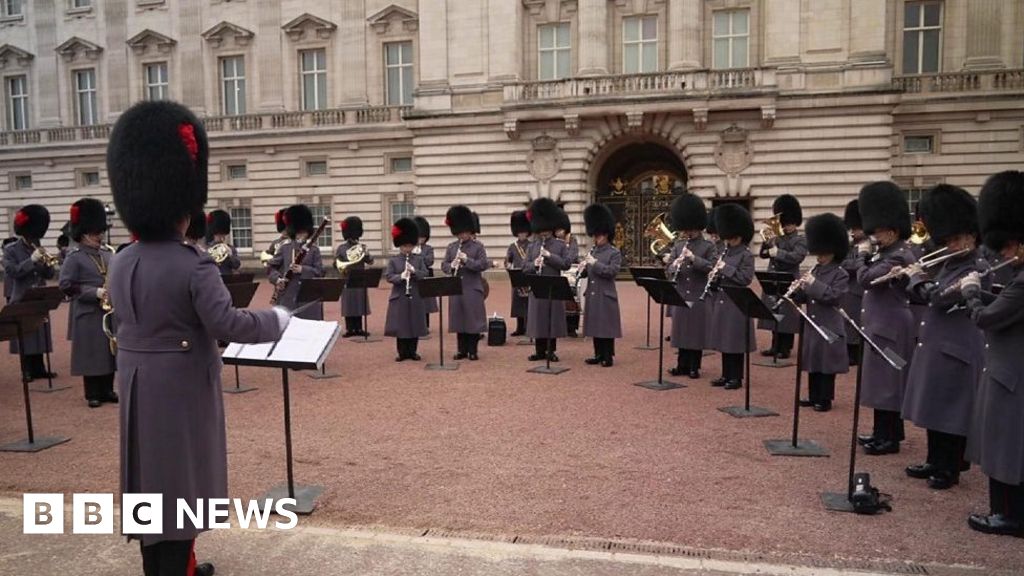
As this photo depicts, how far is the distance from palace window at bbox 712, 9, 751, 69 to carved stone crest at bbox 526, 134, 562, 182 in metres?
5.71

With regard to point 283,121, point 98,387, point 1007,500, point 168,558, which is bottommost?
point 98,387

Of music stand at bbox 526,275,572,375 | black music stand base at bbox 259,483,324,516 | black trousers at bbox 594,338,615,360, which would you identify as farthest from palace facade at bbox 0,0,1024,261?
black music stand base at bbox 259,483,324,516

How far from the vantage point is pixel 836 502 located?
488 centimetres

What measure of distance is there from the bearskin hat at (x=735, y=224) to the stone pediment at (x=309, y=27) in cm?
2328

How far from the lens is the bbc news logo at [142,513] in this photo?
3.36 metres

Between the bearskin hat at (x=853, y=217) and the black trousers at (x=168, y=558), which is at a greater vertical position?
the bearskin hat at (x=853, y=217)

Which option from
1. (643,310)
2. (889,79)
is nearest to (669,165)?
(889,79)

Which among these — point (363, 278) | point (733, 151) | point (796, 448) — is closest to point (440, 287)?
point (363, 278)

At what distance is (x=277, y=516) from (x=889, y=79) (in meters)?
22.3

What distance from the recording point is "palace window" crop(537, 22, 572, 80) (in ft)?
82.5

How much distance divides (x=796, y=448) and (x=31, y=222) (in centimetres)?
921

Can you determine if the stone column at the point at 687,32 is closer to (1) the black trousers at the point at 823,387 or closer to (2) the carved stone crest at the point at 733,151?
(2) the carved stone crest at the point at 733,151

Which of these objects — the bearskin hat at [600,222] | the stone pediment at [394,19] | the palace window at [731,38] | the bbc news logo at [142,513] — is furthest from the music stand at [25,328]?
the stone pediment at [394,19]

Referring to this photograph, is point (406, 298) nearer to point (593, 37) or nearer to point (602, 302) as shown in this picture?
point (602, 302)
